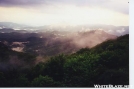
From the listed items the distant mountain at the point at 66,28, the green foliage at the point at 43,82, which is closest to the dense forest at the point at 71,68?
the green foliage at the point at 43,82

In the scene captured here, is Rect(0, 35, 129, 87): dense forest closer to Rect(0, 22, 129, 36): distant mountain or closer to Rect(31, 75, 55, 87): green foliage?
Rect(31, 75, 55, 87): green foliage

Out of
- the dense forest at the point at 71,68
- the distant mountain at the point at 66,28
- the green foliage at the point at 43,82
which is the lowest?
the green foliage at the point at 43,82

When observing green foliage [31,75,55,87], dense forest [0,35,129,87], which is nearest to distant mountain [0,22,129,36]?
dense forest [0,35,129,87]

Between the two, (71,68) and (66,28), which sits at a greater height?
(66,28)

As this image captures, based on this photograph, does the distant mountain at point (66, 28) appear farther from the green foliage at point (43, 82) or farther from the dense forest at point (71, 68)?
the green foliage at point (43, 82)

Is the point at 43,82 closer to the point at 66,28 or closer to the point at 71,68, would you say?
the point at 71,68

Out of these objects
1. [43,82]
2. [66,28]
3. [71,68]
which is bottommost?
[43,82]

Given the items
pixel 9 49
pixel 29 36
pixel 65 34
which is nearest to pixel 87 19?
pixel 65 34

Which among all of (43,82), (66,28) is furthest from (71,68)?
(66,28)

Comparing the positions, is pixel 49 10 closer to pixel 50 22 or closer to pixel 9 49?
pixel 50 22

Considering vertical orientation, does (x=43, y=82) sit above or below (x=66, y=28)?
below
